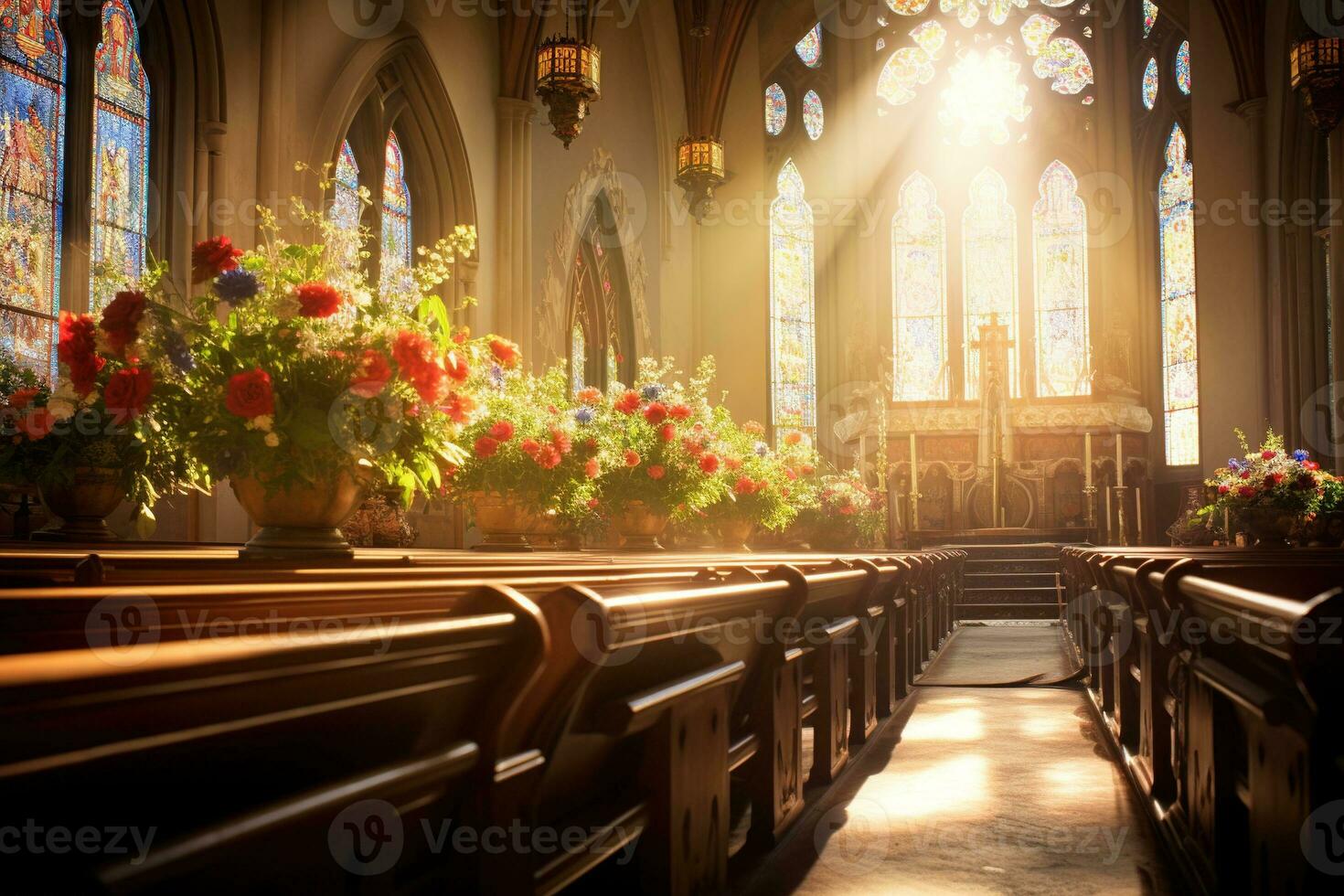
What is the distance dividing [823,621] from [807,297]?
14875 millimetres

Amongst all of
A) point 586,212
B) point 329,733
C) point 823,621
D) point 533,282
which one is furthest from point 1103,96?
point 329,733

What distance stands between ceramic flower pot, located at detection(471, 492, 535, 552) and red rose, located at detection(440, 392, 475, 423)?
2.31 meters

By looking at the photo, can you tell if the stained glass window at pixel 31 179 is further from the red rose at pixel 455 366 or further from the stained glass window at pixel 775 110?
the stained glass window at pixel 775 110

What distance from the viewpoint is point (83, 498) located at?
128 inches

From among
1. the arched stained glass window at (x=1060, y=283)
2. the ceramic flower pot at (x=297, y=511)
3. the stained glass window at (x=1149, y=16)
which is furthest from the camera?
the arched stained glass window at (x=1060, y=283)

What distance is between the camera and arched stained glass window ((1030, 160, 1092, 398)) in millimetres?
17891

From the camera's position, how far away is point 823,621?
3.42 meters

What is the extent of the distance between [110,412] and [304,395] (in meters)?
1.03

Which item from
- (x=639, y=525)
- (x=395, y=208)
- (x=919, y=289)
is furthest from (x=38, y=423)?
(x=919, y=289)

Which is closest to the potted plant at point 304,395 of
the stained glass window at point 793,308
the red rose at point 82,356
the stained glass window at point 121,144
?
the red rose at point 82,356

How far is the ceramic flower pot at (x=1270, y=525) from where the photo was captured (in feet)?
21.9

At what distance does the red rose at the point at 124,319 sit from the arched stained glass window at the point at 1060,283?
16848 mm

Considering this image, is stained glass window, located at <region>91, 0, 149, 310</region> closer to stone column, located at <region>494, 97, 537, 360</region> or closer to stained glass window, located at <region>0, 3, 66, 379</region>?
stained glass window, located at <region>0, 3, 66, 379</region>

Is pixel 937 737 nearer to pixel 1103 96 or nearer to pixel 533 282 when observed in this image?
pixel 533 282
